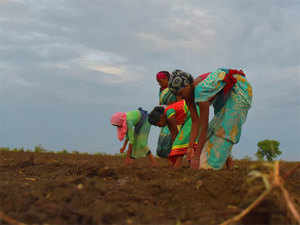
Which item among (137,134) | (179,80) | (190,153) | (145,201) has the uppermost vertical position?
(179,80)

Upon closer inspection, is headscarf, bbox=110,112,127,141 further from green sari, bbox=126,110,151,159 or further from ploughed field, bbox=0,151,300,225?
ploughed field, bbox=0,151,300,225

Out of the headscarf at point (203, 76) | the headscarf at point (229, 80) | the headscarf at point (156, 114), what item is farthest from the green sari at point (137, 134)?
the headscarf at point (229, 80)

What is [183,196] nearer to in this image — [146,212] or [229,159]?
[146,212]

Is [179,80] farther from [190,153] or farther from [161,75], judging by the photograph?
[161,75]

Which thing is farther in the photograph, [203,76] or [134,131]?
[134,131]

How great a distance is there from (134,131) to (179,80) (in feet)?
10.5

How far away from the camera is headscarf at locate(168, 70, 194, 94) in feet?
14.8

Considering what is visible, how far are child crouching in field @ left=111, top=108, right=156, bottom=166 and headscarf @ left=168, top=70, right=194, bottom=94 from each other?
273 centimetres

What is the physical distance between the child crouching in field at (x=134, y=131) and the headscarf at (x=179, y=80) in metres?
2.73

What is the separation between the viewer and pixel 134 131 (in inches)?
295

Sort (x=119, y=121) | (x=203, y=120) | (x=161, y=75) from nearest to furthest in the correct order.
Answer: (x=203, y=120) < (x=161, y=75) < (x=119, y=121)

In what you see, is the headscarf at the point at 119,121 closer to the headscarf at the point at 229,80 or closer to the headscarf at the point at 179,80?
the headscarf at the point at 179,80

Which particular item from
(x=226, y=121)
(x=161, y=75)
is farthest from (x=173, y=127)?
(x=226, y=121)

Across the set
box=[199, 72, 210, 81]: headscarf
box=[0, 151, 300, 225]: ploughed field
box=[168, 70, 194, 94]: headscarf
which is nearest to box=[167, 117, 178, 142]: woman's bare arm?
box=[199, 72, 210, 81]: headscarf
